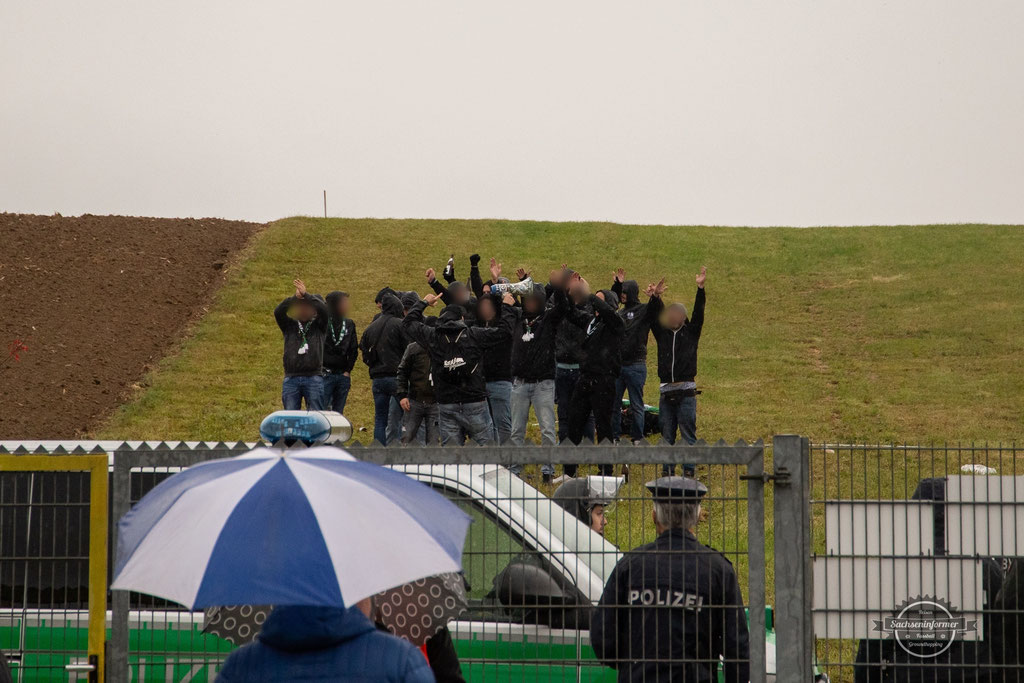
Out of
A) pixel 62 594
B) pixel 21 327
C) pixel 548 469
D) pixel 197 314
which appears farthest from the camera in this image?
pixel 197 314

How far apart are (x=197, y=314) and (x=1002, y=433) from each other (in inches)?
688

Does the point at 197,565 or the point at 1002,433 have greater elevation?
the point at 1002,433

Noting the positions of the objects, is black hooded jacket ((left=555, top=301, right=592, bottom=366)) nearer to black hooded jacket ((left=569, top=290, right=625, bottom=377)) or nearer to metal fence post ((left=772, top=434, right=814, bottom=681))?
black hooded jacket ((left=569, top=290, right=625, bottom=377))

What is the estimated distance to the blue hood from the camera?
312 centimetres

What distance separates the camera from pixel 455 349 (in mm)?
12516

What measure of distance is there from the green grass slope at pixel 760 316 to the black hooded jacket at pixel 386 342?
159 inches

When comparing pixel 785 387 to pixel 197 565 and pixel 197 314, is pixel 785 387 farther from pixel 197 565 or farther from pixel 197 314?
pixel 197 565

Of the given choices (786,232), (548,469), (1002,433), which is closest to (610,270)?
(786,232)

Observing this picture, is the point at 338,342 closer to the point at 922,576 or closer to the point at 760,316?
the point at 922,576

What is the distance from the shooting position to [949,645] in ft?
17.9

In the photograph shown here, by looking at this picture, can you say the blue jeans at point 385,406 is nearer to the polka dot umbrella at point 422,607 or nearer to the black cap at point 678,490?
the black cap at point 678,490

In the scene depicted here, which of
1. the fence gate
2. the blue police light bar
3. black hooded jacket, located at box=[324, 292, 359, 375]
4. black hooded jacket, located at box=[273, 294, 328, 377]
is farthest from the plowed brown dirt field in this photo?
the blue police light bar

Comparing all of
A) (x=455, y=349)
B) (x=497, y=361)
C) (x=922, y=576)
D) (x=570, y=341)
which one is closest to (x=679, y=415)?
(x=570, y=341)

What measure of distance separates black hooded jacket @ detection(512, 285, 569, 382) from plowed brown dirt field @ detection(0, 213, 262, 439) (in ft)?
32.8
